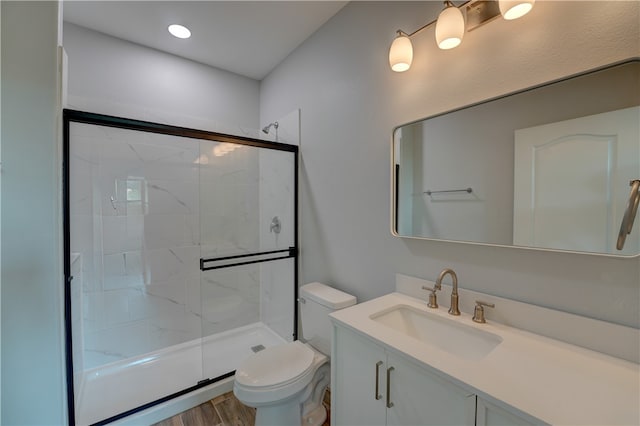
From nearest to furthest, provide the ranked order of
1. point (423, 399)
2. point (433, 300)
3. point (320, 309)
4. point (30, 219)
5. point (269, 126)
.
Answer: point (423, 399) < point (30, 219) < point (433, 300) < point (320, 309) < point (269, 126)

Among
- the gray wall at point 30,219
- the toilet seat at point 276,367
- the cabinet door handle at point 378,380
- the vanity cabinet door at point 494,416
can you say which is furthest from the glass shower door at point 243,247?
the vanity cabinet door at point 494,416

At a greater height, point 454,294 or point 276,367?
point 454,294

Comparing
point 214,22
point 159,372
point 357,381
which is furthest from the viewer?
point 159,372

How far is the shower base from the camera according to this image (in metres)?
1.67

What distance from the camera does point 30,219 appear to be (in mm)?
979

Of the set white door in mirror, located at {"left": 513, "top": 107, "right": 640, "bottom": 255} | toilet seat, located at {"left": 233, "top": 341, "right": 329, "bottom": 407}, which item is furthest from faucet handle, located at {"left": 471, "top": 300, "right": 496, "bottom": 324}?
toilet seat, located at {"left": 233, "top": 341, "right": 329, "bottom": 407}

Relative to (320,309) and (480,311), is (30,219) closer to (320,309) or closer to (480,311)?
(320,309)

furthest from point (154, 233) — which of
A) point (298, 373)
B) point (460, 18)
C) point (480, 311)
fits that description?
point (460, 18)

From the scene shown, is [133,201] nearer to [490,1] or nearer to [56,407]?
[56,407]

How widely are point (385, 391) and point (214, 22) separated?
2.41 m

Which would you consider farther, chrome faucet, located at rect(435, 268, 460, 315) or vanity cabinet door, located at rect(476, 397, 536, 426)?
chrome faucet, located at rect(435, 268, 460, 315)

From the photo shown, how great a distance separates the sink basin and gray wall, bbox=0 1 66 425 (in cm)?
129

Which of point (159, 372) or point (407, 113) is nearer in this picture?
point (407, 113)

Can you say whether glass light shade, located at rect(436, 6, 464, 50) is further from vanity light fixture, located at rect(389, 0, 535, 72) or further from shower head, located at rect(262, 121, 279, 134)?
shower head, located at rect(262, 121, 279, 134)
